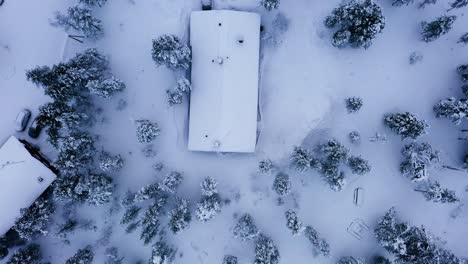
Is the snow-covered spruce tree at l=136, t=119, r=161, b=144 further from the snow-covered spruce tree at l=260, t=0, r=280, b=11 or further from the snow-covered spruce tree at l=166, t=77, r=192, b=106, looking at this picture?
the snow-covered spruce tree at l=260, t=0, r=280, b=11

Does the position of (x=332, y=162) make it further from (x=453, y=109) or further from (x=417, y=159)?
(x=453, y=109)

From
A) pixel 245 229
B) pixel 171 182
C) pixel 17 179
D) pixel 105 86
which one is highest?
pixel 105 86

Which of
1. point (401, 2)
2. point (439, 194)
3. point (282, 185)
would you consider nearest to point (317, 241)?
point (282, 185)

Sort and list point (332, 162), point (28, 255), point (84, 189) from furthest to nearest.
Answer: point (332, 162)
point (28, 255)
point (84, 189)

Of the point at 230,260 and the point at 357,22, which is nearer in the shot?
the point at 357,22

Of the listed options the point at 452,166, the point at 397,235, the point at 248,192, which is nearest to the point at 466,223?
the point at 452,166

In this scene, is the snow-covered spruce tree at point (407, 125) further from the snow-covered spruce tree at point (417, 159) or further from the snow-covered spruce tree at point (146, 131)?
the snow-covered spruce tree at point (146, 131)

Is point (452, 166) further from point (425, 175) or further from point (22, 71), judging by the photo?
point (22, 71)

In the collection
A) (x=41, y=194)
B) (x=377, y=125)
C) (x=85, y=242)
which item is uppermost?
(x=377, y=125)
